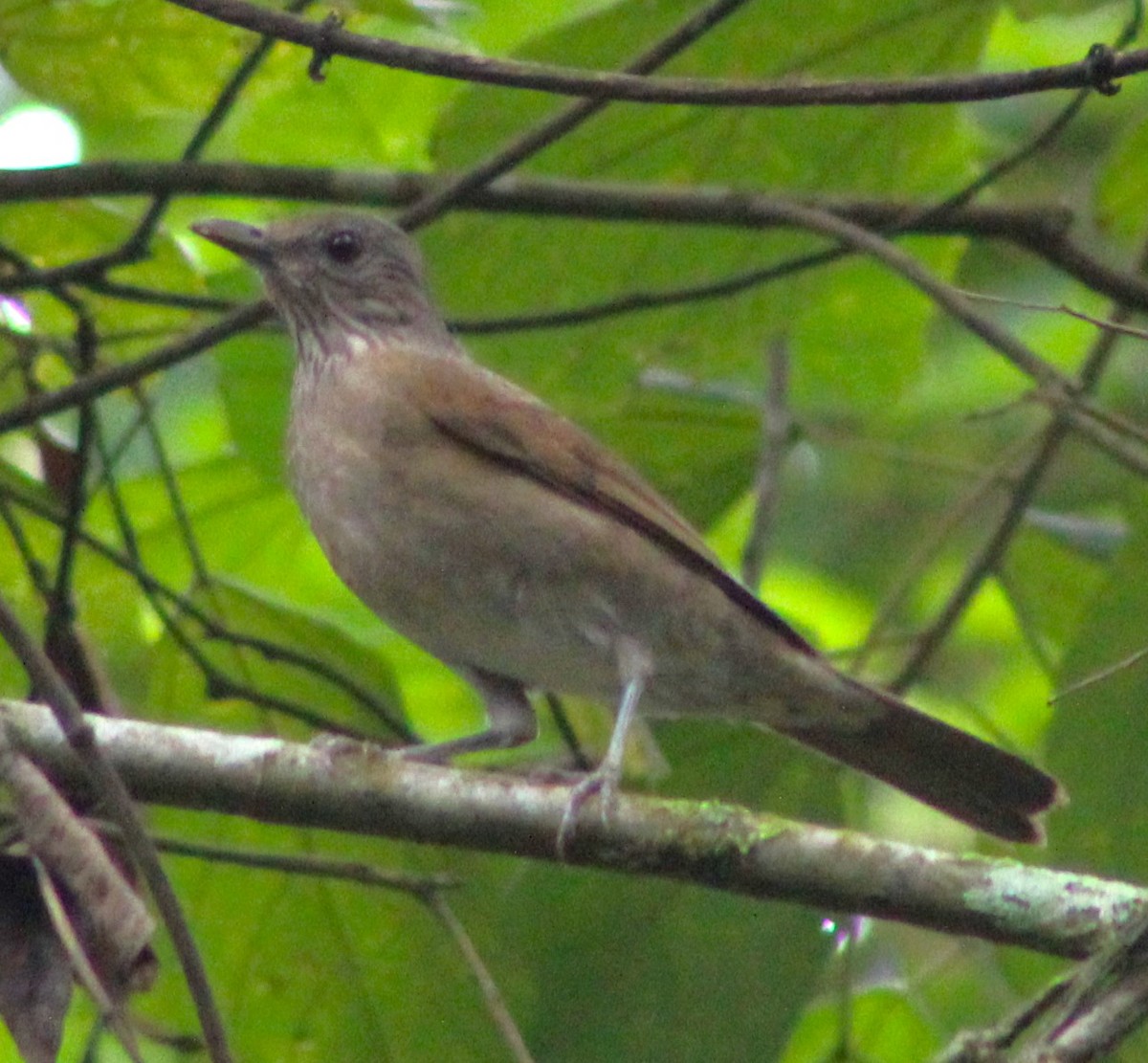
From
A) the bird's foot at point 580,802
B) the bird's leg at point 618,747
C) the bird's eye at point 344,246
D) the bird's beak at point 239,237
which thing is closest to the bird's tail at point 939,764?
the bird's leg at point 618,747

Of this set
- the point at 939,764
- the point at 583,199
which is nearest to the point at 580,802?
the point at 939,764

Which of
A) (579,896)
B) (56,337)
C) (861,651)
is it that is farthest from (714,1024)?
(56,337)

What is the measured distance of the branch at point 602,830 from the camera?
318 cm

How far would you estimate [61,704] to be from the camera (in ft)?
8.21

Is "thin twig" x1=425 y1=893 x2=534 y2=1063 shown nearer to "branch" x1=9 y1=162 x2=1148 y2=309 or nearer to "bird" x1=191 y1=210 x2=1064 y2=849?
"bird" x1=191 y1=210 x2=1064 y2=849

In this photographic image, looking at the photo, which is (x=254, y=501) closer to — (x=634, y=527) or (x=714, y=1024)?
(x=634, y=527)

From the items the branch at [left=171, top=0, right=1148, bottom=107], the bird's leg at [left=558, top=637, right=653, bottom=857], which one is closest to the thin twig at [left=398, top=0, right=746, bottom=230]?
the branch at [left=171, top=0, right=1148, bottom=107]

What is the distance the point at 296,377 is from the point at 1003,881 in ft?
8.32

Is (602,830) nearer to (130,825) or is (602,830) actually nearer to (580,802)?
(580,802)

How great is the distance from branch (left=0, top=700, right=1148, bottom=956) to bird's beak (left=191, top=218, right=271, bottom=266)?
1.92 metres

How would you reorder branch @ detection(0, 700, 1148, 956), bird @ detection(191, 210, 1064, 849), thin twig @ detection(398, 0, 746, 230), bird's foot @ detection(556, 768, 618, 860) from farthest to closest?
1. bird @ detection(191, 210, 1064, 849)
2. thin twig @ detection(398, 0, 746, 230)
3. bird's foot @ detection(556, 768, 618, 860)
4. branch @ detection(0, 700, 1148, 956)

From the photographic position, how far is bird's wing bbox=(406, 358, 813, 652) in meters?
4.61

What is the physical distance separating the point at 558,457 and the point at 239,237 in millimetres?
1094

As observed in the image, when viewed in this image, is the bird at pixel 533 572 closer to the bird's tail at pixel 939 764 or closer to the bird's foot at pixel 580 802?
the bird's tail at pixel 939 764
